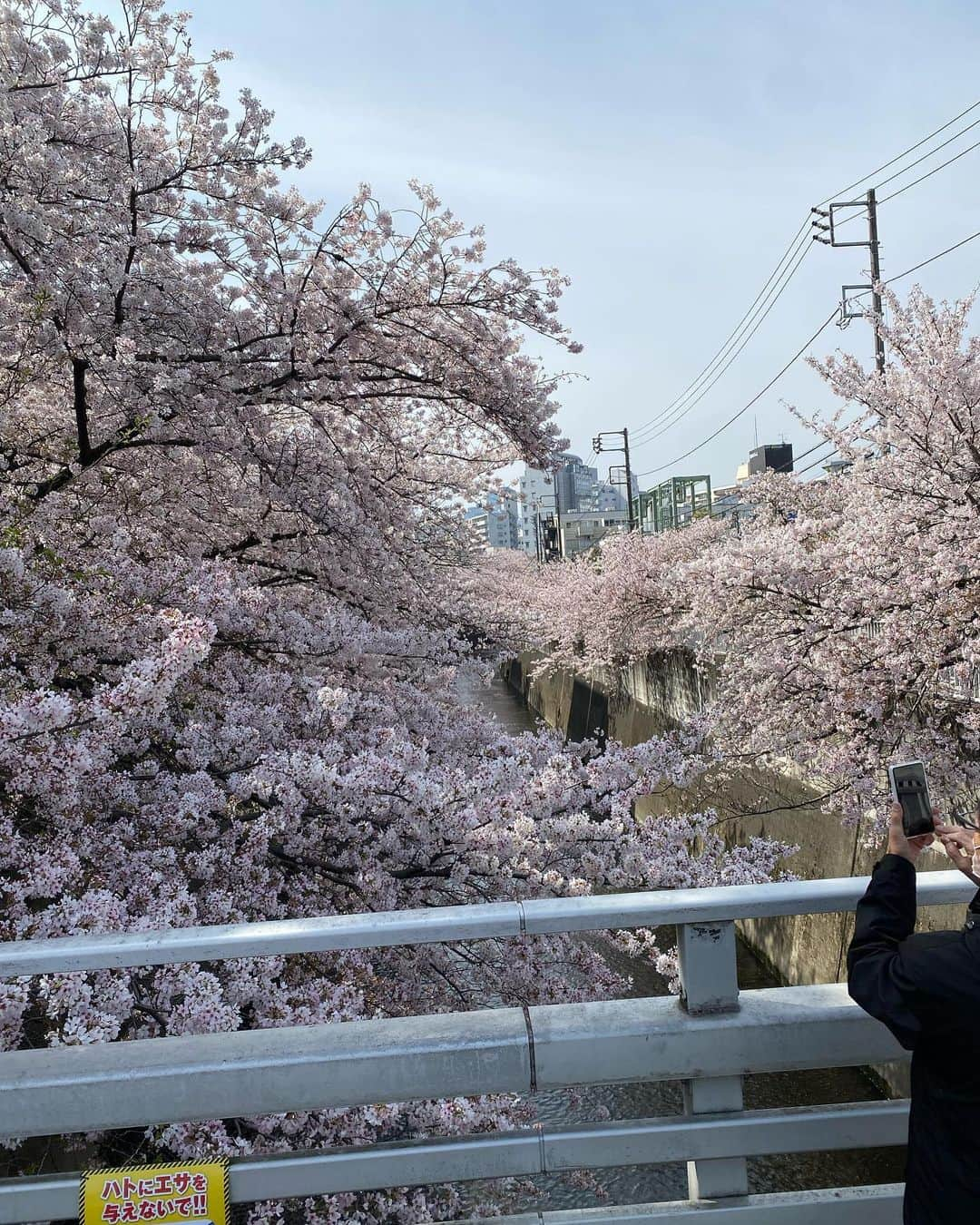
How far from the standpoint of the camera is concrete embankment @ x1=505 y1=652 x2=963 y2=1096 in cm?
855

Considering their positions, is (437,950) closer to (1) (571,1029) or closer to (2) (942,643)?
(1) (571,1029)

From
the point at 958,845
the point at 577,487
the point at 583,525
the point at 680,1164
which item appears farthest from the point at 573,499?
the point at 958,845

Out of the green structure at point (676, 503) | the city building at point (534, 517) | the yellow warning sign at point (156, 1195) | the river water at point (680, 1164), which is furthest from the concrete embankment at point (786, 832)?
the city building at point (534, 517)

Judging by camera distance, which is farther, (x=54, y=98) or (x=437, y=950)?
(x=54, y=98)

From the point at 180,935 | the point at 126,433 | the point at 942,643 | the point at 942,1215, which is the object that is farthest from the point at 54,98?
the point at 942,643

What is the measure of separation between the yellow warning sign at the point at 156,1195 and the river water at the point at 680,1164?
14.1 feet

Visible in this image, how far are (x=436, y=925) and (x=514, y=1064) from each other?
0.33m

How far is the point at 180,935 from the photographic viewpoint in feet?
5.29

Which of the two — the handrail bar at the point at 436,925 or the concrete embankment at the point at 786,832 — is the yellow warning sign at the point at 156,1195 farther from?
the concrete embankment at the point at 786,832

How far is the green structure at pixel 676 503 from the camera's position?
28.3m

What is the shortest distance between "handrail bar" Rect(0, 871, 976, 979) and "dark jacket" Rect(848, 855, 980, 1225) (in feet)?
0.41

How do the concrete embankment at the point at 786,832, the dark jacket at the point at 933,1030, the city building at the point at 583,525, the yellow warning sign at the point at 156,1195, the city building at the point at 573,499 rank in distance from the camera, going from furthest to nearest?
the city building at the point at 573,499, the city building at the point at 583,525, the concrete embankment at the point at 786,832, the yellow warning sign at the point at 156,1195, the dark jacket at the point at 933,1030

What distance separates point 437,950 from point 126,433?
3.40m

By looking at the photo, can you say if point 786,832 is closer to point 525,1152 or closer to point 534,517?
point 525,1152
